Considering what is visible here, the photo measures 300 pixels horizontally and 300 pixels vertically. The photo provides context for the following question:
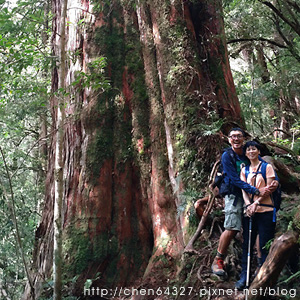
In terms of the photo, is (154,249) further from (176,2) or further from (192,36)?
(176,2)

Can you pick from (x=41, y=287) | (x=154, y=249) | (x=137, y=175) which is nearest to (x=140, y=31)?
(x=137, y=175)

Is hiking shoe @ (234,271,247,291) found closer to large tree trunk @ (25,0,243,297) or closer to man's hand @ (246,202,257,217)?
man's hand @ (246,202,257,217)

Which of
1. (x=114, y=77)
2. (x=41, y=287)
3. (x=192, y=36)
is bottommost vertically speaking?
(x=41, y=287)

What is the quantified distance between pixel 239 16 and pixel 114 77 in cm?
698

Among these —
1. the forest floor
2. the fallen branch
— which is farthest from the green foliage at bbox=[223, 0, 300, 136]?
the fallen branch

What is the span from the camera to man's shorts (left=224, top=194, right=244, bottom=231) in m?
4.15

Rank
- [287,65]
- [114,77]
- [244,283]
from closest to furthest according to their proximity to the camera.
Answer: [244,283]
[114,77]
[287,65]

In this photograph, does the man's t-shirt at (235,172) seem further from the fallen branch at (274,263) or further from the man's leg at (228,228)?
the fallen branch at (274,263)

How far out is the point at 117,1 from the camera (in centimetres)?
793

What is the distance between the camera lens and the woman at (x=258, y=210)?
4.03m

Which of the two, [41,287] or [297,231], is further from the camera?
[41,287]

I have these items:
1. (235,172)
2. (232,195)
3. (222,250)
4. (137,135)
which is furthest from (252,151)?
(137,135)

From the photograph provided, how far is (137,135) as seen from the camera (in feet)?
22.7

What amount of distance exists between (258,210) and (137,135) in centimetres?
337
